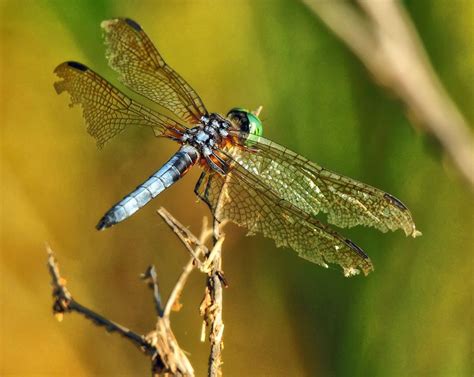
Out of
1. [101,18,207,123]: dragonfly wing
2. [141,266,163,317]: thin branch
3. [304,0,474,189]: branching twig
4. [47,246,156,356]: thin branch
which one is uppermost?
[304,0,474,189]: branching twig

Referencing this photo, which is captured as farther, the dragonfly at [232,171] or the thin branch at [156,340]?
the dragonfly at [232,171]

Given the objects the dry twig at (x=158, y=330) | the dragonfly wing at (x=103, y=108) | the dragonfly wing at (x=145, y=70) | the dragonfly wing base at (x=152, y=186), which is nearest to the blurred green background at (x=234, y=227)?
the dragonfly wing at (x=145, y=70)

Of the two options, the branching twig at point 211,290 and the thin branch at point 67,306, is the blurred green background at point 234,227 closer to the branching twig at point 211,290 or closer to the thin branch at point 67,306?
the branching twig at point 211,290

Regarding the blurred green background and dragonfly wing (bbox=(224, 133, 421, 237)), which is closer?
dragonfly wing (bbox=(224, 133, 421, 237))

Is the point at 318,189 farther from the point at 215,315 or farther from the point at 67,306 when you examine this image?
the point at 67,306

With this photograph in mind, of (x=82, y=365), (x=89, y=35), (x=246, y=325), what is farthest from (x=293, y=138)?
(x=82, y=365)

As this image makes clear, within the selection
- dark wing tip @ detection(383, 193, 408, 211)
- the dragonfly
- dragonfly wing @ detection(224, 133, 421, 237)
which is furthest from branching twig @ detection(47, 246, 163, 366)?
dark wing tip @ detection(383, 193, 408, 211)

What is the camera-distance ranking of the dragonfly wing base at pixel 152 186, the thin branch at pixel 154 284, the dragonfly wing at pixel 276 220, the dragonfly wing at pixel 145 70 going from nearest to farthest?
1. the thin branch at pixel 154 284
2. the dragonfly wing at pixel 276 220
3. the dragonfly wing base at pixel 152 186
4. the dragonfly wing at pixel 145 70

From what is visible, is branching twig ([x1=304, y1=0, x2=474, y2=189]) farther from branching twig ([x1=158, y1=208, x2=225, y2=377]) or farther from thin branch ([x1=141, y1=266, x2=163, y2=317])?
thin branch ([x1=141, y1=266, x2=163, y2=317])
